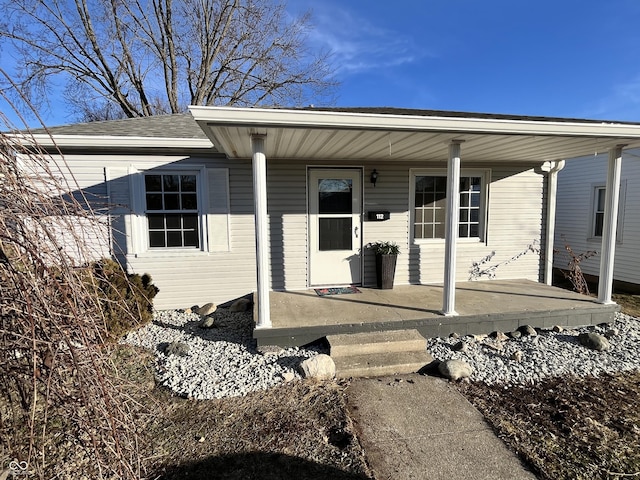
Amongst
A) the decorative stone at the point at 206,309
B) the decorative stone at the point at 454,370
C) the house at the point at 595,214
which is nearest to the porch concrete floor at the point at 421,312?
the decorative stone at the point at 454,370

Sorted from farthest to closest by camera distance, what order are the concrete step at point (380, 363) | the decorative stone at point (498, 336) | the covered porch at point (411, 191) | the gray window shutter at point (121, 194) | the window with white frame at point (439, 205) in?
the window with white frame at point (439, 205) < the gray window shutter at point (121, 194) < the decorative stone at point (498, 336) < the covered porch at point (411, 191) < the concrete step at point (380, 363)

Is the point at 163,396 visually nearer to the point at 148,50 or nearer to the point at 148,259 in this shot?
the point at 148,259

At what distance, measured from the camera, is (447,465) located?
2295mm

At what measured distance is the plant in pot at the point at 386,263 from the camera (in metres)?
5.64

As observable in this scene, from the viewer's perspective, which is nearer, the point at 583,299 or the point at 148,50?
the point at 583,299

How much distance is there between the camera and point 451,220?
14.0 feet

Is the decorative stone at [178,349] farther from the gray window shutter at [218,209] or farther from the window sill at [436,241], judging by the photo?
the window sill at [436,241]

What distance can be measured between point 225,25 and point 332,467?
14974mm

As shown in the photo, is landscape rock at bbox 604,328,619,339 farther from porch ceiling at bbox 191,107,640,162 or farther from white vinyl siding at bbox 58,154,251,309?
white vinyl siding at bbox 58,154,251,309

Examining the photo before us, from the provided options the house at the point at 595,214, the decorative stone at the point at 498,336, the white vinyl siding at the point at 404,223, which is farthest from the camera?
the house at the point at 595,214

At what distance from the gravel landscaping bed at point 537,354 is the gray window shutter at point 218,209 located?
349 cm

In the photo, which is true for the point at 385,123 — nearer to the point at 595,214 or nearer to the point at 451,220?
the point at 451,220

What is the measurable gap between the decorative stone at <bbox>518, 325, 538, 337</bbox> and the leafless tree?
13.0 meters

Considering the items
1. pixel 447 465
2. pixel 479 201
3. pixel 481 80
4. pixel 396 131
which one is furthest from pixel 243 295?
pixel 481 80
